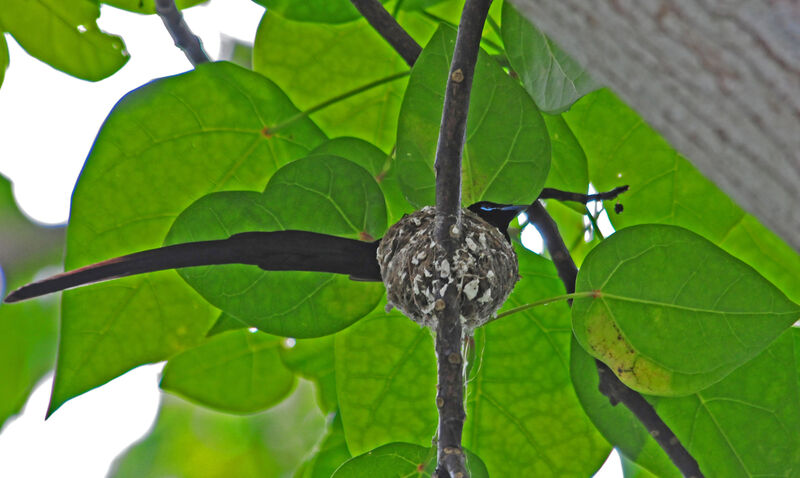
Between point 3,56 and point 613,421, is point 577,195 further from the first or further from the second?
point 3,56

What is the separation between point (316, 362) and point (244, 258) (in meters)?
0.41

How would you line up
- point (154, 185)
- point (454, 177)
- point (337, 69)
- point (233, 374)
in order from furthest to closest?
1. point (233, 374)
2. point (337, 69)
3. point (154, 185)
4. point (454, 177)

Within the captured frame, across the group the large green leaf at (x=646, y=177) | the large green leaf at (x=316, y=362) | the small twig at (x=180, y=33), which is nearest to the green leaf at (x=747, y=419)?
the large green leaf at (x=646, y=177)

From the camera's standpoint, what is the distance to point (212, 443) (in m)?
1.47

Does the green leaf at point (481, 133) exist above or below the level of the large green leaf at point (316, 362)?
above

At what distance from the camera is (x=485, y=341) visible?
621 mm

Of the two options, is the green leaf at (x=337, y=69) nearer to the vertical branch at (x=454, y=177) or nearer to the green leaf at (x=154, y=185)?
the green leaf at (x=154, y=185)

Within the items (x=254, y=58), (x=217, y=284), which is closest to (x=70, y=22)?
(x=254, y=58)

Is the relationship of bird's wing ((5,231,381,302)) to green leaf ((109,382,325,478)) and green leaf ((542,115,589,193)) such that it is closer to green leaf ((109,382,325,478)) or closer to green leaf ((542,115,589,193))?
green leaf ((542,115,589,193))

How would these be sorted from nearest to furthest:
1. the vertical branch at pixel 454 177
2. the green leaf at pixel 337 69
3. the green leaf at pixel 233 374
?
1. the vertical branch at pixel 454 177
2. the green leaf at pixel 337 69
3. the green leaf at pixel 233 374

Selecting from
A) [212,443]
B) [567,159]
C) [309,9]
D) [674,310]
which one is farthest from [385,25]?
[212,443]

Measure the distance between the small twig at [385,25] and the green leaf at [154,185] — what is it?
4.6 inches

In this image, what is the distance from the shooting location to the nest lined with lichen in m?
0.43

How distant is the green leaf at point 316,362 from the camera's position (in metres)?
0.80
